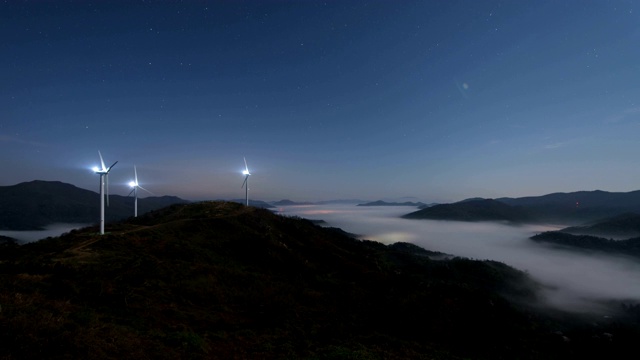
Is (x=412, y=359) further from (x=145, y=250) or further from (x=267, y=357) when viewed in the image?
(x=145, y=250)

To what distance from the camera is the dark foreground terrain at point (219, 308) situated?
17.2m

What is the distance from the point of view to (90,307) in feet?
70.5

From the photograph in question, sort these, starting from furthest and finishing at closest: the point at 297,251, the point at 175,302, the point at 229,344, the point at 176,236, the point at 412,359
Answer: the point at 297,251
the point at 176,236
the point at 175,302
the point at 412,359
the point at 229,344

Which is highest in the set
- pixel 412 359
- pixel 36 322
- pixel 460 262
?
pixel 36 322

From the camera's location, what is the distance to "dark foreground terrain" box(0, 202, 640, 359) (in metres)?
17.2

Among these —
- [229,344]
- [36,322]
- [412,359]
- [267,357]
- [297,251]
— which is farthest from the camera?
[297,251]

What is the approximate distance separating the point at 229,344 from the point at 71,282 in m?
14.7

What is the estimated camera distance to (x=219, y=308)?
97.2ft

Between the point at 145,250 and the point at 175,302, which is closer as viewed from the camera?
the point at 175,302

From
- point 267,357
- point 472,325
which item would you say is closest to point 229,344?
point 267,357

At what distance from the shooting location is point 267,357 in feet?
65.6

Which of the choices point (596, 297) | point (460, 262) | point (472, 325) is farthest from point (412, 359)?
point (596, 297)

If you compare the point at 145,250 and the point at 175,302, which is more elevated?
the point at 145,250

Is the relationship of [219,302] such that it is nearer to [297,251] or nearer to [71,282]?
[71,282]
